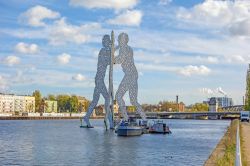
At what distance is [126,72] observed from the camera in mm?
67125

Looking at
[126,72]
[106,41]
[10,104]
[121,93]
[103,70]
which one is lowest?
[121,93]

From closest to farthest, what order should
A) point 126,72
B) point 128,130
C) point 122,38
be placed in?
point 128,130
point 126,72
point 122,38

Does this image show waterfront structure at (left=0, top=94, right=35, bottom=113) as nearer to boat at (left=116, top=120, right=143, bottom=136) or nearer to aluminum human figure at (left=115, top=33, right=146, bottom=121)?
aluminum human figure at (left=115, top=33, right=146, bottom=121)

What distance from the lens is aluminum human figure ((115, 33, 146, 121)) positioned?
67.0 m

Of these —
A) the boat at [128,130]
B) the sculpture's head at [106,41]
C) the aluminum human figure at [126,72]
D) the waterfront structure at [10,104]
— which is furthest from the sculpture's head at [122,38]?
the waterfront structure at [10,104]

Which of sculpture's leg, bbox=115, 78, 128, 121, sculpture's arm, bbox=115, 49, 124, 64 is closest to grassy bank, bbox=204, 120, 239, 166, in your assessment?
sculpture's leg, bbox=115, 78, 128, 121

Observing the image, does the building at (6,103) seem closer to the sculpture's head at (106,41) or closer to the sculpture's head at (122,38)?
the sculpture's head at (106,41)

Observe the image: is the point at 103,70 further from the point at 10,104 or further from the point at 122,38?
the point at 10,104

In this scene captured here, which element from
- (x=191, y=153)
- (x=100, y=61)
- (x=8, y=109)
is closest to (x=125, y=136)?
(x=100, y=61)

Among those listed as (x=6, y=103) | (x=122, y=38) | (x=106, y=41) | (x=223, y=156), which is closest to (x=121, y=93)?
(x=122, y=38)

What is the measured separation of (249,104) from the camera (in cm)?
10569

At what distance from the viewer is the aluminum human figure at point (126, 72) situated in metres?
67.0

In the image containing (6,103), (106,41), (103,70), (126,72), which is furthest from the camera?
(6,103)

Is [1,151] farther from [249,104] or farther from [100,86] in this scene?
[249,104]
